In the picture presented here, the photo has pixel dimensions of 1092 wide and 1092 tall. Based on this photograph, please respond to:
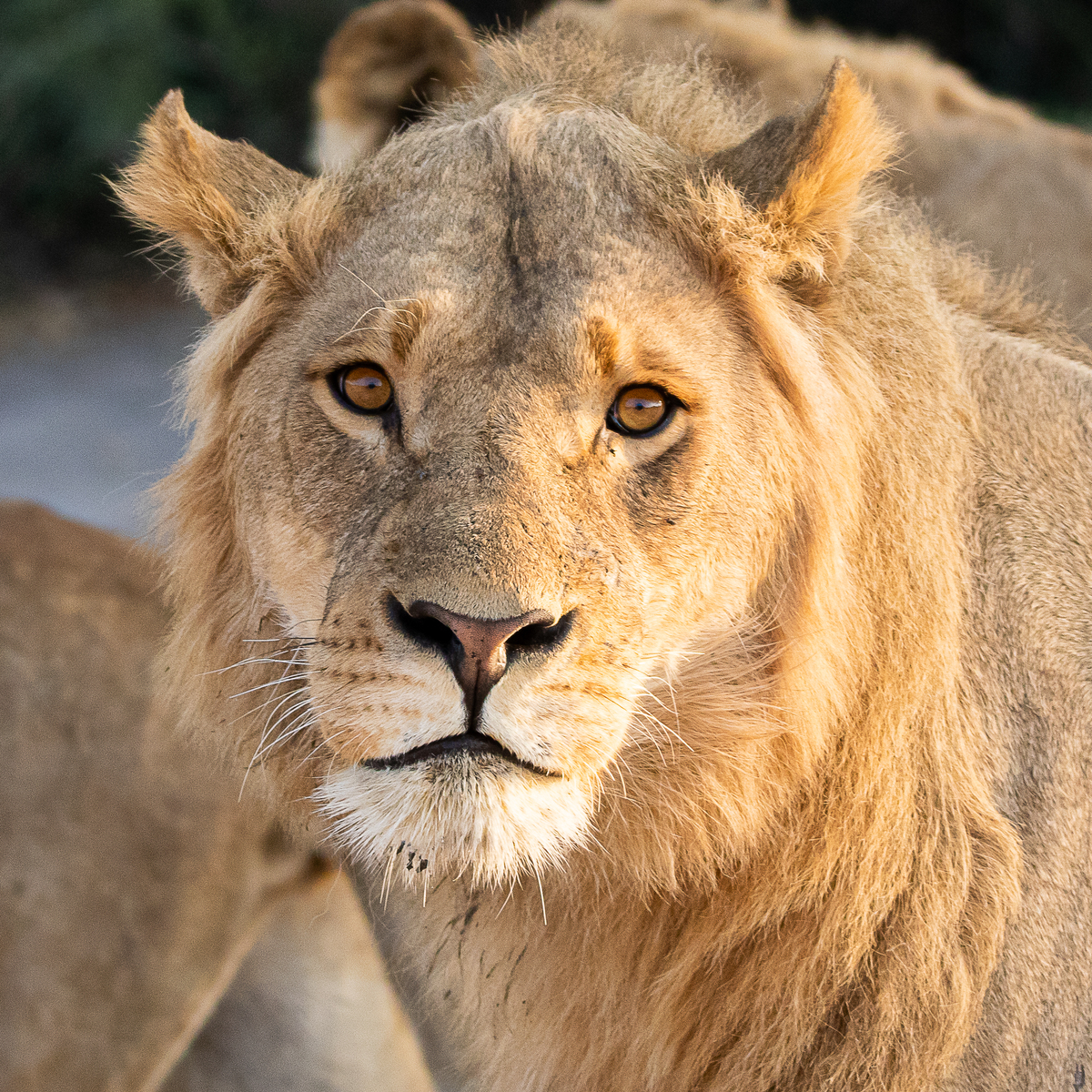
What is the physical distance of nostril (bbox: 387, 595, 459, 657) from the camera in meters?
1.73

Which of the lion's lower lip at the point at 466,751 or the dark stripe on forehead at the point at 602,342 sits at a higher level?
the dark stripe on forehead at the point at 602,342

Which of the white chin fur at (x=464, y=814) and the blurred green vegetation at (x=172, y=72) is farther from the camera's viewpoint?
the blurred green vegetation at (x=172, y=72)

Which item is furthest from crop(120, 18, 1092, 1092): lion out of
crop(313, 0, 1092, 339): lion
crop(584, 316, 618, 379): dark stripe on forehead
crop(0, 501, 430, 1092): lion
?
crop(313, 0, 1092, 339): lion

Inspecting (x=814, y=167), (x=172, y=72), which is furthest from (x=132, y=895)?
(x=172, y=72)

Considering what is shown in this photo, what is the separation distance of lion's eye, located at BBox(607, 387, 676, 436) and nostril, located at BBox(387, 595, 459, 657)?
43 centimetres

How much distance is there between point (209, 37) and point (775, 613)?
1192 centimetres

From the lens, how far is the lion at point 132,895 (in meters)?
3.23

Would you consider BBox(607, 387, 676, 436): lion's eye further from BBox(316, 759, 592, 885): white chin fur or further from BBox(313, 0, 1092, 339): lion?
BBox(313, 0, 1092, 339): lion

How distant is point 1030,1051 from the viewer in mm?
2012

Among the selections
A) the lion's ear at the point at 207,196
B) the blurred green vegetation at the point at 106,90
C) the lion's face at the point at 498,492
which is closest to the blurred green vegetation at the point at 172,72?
the blurred green vegetation at the point at 106,90

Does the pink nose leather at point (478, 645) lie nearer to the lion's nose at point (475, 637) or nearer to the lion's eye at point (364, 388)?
the lion's nose at point (475, 637)

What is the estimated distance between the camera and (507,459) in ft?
6.04

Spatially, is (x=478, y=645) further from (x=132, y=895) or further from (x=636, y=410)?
(x=132, y=895)

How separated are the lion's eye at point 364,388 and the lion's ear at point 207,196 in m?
0.30
